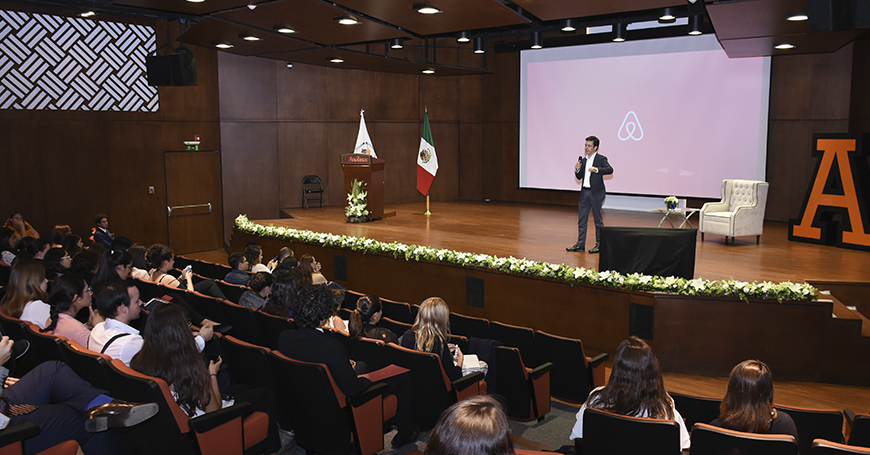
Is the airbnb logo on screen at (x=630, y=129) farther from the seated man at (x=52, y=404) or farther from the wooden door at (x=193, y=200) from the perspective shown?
the seated man at (x=52, y=404)

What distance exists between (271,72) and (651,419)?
11.1 metres

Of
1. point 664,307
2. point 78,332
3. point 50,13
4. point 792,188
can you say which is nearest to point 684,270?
point 664,307

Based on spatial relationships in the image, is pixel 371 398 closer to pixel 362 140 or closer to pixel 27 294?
pixel 27 294

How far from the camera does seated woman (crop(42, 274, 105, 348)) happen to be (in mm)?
3990

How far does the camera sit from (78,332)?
3994mm

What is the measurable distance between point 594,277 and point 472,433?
480 cm

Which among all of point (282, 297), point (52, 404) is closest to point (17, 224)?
point (282, 297)

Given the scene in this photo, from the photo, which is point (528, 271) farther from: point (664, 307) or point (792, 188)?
point (792, 188)

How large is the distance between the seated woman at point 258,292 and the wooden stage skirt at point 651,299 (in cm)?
262

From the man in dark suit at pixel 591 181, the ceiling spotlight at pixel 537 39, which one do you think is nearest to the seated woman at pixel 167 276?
the man in dark suit at pixel 591 181

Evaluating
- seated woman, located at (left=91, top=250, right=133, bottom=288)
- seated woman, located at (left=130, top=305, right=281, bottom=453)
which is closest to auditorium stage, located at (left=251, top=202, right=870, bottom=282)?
seated woman, located at (left=91, top=250, right=133, bottom=288)

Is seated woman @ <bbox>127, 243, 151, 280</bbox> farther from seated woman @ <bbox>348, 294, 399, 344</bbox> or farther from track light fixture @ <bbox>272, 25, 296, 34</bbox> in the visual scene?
track light fixture @ <bbox>272, 25, 296, 34</bbox>

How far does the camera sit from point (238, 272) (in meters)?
6.10

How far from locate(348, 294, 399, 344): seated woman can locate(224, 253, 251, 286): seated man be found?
74.3 inches
